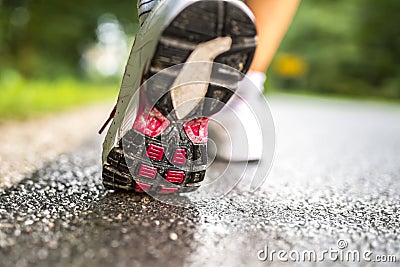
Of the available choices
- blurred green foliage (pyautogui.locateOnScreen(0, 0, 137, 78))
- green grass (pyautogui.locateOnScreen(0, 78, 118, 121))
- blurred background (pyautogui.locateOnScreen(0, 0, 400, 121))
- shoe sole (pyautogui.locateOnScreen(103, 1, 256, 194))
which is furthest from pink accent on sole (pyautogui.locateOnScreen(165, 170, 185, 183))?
blurred green foliage (pyautogui.locateOnScreen(0, 0, 137, 78))

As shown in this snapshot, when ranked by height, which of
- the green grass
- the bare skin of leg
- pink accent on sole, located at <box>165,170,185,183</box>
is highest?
the bare skin of leg

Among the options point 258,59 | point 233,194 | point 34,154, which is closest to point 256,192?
point 233,194

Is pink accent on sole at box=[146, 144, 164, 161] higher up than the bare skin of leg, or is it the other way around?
the bare skin of leg

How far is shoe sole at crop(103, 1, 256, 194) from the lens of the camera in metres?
0.82

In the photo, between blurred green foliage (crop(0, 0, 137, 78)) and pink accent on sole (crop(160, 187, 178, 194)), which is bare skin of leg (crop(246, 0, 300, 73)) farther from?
blurred green foliage (crop(0, 0, 137, 78))

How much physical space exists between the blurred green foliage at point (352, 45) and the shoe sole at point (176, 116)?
15.7 metres

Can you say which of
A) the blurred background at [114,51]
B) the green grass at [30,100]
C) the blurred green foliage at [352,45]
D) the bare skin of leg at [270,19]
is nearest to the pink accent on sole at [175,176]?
the bare skin of leg at [270,19]

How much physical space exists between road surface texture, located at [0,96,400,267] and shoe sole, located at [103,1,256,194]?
0.19 ft

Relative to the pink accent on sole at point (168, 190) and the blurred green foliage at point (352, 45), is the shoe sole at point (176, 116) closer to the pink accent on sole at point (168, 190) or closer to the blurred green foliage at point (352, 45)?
the pink accent on sole at point (168, 190)

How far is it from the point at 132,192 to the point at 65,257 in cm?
38

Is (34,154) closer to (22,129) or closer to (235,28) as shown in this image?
(22,129)

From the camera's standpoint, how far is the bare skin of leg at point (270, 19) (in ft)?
4.06

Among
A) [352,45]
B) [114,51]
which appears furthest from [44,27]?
[352,45]

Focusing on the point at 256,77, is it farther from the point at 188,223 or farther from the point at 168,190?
the point at 188,223
